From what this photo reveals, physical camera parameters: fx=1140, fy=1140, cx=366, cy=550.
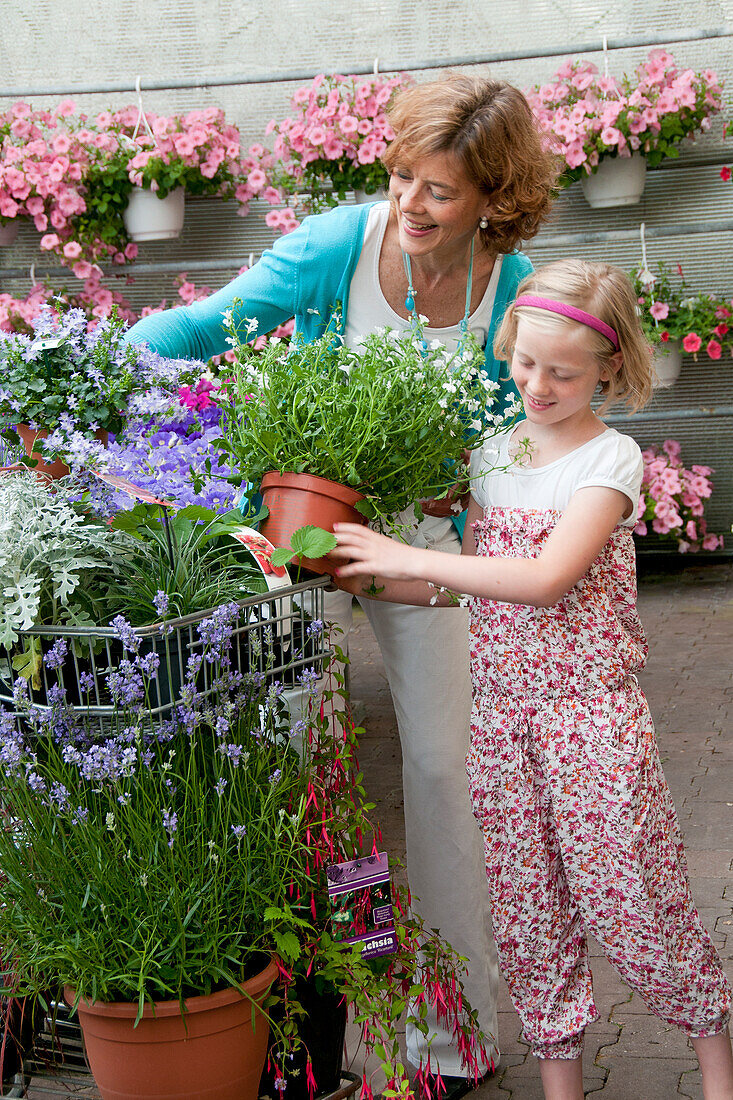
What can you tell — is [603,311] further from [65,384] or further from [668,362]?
[668,362]

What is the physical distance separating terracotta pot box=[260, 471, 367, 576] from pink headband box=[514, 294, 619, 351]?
1.39 feet

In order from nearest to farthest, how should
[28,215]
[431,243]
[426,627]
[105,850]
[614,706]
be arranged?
[105,850]
[614,706]
[431,243]
[426,627]
[28,215]

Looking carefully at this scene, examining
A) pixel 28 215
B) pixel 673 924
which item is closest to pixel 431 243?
pixel 673 924

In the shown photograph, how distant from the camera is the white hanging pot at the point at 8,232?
19.7ft

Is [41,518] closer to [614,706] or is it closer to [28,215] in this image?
[614,706]

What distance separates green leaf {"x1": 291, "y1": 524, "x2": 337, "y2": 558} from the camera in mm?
1532

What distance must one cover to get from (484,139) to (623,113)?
4.07 m

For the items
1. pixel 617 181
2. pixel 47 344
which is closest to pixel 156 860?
pixel 47 344

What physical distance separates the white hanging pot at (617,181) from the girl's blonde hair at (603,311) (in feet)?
14.1

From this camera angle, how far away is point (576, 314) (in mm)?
1721

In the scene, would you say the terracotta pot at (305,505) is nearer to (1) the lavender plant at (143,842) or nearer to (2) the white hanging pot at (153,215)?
(1) the lavender plant at (143,842)

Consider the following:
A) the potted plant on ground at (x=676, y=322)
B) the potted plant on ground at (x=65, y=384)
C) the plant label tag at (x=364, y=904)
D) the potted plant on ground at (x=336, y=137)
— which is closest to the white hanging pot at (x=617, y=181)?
the potted plant on ground at (x=676, y=322)

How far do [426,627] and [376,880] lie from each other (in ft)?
1.85

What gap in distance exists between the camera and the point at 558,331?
67.9 inches
